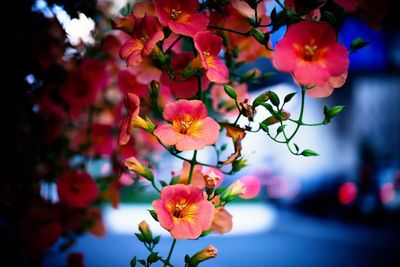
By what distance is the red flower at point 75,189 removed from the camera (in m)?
1.33

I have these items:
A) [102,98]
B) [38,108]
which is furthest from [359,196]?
[38,108]

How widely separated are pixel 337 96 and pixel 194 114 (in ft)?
35.9

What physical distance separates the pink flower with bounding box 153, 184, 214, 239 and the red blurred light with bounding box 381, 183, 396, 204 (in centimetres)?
800

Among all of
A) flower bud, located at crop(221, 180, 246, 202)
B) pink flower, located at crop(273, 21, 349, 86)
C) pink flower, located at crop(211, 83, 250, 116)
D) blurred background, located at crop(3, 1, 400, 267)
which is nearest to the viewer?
pink flower, located at crop(273, 21, 349, 86)

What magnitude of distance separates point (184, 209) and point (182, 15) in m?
0.37

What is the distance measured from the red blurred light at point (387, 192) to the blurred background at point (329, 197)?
0.02m

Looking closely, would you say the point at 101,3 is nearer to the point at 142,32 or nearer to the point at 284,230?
the point at 142,32

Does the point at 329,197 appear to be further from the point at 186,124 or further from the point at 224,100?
the point at 186,124

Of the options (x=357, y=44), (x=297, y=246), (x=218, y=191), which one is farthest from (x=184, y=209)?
(x=297, y=246)

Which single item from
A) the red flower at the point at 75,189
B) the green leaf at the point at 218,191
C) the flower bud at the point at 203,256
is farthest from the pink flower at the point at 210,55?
the red flower at the point at 75,189

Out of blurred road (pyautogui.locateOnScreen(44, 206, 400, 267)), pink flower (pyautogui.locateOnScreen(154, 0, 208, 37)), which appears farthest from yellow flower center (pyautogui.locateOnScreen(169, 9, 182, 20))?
blurred road (pyautogui.locateOnScreen(44, 206, 400, 267))

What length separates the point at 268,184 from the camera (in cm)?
1048

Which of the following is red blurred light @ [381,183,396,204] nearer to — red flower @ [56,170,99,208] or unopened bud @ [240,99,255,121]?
red flower @ [56,170,99,208]

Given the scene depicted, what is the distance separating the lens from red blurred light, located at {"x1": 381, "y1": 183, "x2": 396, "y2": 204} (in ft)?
25.6
